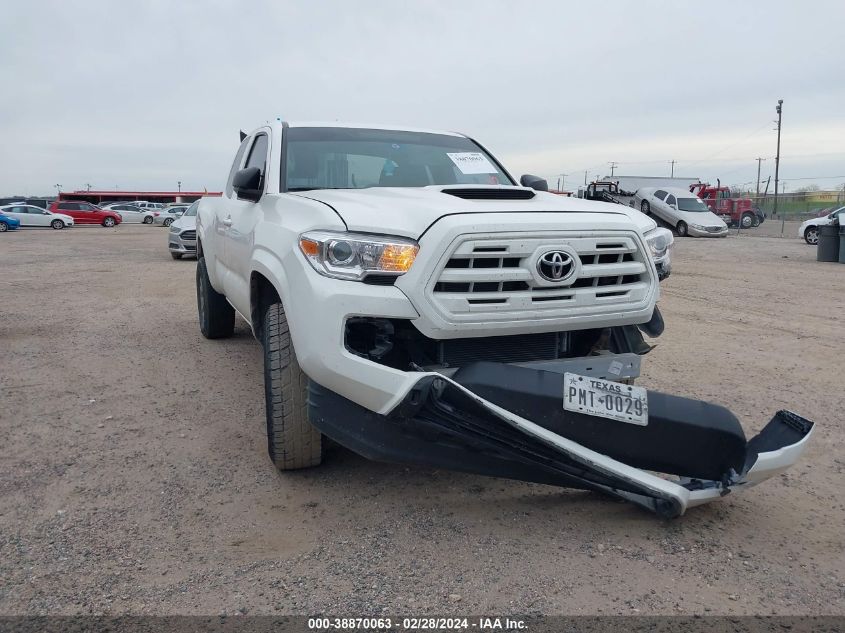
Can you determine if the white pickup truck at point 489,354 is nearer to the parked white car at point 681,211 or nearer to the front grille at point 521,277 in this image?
the front grille at point 521,277

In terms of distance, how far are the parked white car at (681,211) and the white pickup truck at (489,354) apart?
2605cm

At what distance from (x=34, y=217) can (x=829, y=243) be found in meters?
37.7

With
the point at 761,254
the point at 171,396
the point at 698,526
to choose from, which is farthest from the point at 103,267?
the point at 761,254

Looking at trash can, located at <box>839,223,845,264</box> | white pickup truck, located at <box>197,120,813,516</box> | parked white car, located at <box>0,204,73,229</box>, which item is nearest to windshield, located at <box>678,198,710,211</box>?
trash can, located at <box>839,223,845,264</box>

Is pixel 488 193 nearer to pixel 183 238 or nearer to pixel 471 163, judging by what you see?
pixel 471 163

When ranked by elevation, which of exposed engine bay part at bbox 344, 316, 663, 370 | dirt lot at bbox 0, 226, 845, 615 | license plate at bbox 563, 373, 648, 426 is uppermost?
exposed engine bay part at bbox 344, 316, 663, 370

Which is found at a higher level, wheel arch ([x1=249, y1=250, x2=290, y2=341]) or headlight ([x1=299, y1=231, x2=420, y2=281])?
headlight ([x1=299, y1=231, x2=420, y2=281])

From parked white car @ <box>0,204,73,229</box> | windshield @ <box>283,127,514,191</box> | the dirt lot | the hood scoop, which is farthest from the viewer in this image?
parked white car @ <box>0,204,73,229</box>

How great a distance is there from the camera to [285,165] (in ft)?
13.7

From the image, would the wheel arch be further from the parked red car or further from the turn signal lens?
the parked red car

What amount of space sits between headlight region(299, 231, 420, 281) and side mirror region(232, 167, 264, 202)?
1.20 m

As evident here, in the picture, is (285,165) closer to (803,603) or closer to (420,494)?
(420,494)

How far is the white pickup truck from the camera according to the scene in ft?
9.14

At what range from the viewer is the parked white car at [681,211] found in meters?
27.2
